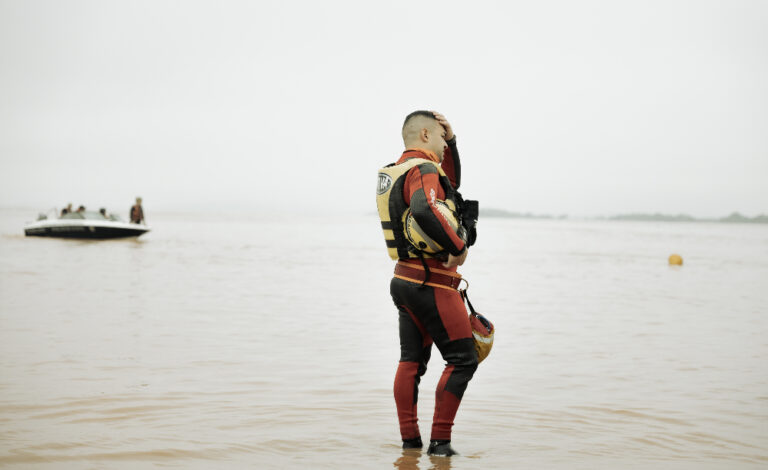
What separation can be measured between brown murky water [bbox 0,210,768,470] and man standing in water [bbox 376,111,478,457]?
42 cm

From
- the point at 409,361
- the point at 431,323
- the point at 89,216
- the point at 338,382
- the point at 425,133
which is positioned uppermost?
the point at 425,133

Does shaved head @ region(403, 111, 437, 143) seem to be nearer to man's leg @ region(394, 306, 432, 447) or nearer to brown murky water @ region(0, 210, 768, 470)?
man's leg @ region(394, 306, 432, 447)

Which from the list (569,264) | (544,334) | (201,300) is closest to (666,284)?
(569,264)

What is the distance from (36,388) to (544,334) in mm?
6454

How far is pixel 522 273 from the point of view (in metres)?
21.4

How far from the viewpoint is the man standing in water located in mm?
3908

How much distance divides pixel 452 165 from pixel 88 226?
103 feet

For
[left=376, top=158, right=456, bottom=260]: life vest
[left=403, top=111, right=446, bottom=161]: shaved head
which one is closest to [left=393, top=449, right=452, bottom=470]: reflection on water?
[left=376, top=158, right=456, bottom=260]: life vest

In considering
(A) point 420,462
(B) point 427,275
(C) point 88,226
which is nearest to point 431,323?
(B) point 427,275

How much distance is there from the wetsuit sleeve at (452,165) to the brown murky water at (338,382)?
5.57 feet

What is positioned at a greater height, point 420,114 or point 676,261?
point 420,114

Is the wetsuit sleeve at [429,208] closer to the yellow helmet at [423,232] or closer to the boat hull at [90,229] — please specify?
the yellow helmet at [423,232]

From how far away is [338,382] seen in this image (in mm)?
6594

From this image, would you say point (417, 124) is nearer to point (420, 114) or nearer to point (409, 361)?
point (420, 114)
